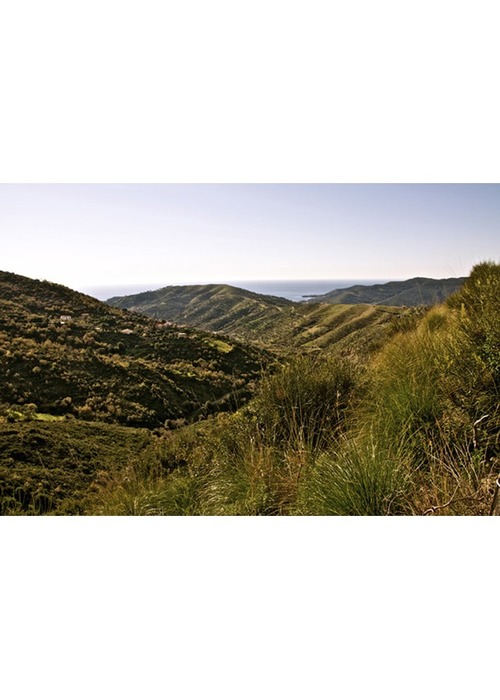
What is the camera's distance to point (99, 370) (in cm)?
560

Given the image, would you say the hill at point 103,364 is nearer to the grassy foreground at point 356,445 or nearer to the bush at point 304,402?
the bush at point 304,402

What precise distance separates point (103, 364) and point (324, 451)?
4.55 metres

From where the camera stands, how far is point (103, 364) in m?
5.75

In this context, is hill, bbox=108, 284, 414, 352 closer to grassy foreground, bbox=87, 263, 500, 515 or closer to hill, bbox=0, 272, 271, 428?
hill, bbox=0, 272, 271, 428

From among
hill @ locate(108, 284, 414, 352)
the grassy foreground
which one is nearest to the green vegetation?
the grassy foreground

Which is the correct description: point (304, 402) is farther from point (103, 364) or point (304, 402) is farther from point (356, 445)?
point (103, 364)

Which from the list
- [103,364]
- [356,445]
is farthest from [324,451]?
[103,364]

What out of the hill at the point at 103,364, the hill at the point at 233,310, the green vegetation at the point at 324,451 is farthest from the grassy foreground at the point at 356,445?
the hill at the point at 233,310

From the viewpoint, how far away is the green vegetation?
151 cm

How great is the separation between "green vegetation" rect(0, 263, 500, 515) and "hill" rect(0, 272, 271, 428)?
2.10ft

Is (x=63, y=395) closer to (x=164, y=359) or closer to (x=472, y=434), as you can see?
(x=164, y=359)

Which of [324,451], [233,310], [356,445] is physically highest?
[233,310]

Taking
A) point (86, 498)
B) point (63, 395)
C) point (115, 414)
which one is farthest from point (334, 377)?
point (63, 395)

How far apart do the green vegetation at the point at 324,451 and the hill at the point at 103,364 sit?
2.10ft
